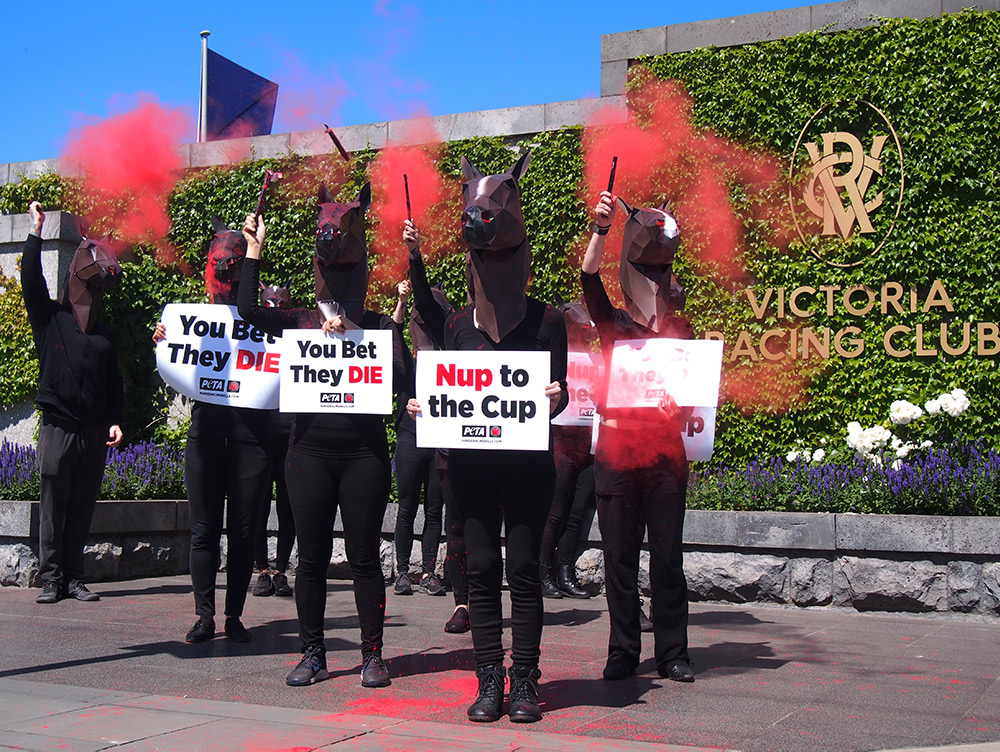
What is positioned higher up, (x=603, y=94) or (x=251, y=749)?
(x=603, y=94)

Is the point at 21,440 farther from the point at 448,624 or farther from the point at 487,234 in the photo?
the point at 487,234

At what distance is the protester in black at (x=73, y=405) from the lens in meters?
8.36

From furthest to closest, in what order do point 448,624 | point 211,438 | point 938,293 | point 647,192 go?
point 647,192, point 938,293, point 448,624, point 211,438

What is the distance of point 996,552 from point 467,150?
6.91 meters

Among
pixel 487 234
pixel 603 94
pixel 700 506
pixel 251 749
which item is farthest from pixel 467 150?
pixel 251 749

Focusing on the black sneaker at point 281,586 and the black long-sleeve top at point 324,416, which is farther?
the black sneaker at point 281,586

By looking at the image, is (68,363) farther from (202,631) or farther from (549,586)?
(549,586)

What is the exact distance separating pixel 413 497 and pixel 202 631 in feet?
9.14

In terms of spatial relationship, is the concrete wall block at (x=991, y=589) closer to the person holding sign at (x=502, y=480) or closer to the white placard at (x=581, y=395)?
the white placard at (x=581, y=395)

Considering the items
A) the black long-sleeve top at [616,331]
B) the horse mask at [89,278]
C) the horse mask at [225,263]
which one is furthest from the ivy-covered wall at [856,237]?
the horse mask at [225,263]

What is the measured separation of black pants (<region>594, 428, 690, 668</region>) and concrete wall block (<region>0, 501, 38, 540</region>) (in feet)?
18.8

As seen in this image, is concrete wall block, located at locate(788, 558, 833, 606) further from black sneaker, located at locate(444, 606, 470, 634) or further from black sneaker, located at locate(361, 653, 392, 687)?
black sneaker, located at locate(361, 653, 392, 687)

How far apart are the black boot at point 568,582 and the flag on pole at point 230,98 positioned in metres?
7.78

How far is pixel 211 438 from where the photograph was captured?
6.56 meters
